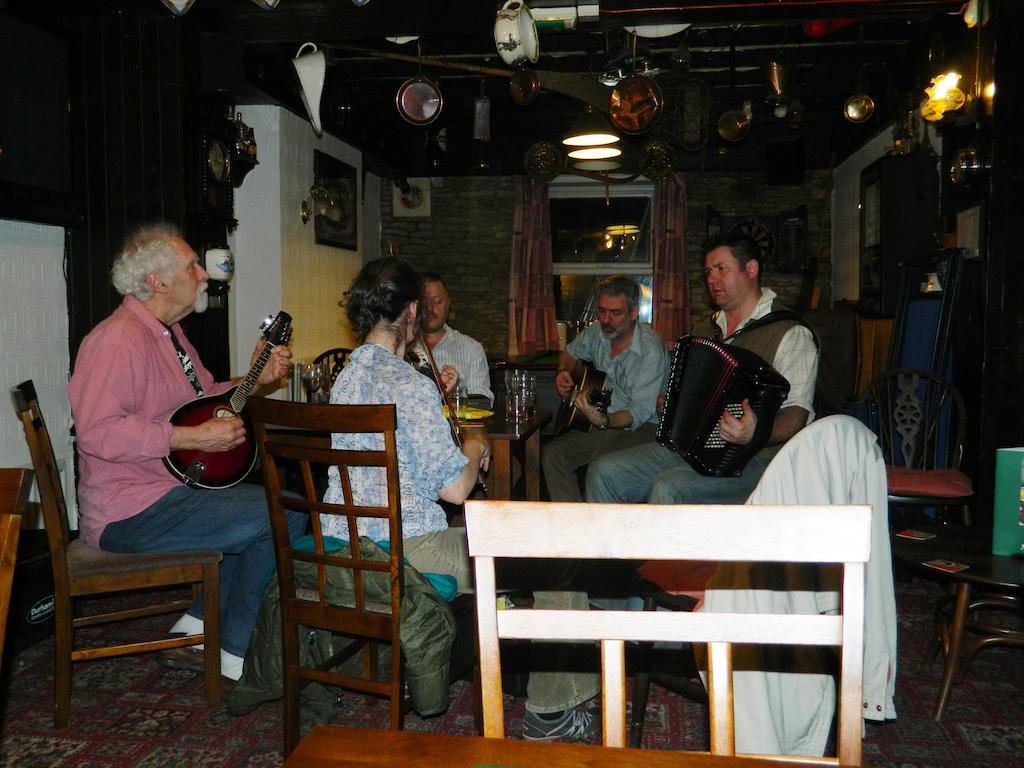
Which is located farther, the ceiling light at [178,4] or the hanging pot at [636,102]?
the hanging pot at [636,102]

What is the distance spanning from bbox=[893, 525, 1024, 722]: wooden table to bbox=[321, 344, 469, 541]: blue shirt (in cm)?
131

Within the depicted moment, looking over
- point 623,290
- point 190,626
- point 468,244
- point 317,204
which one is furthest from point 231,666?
point 468,244

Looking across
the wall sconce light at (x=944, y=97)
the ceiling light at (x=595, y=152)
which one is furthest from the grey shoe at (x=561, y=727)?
the ceiling light at (x=595, y=152)

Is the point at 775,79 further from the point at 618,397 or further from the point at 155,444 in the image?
the point at 155,444

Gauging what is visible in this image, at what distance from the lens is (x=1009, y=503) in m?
2.30

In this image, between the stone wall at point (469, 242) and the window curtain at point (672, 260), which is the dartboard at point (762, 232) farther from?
the stone wall at point (469, 242)

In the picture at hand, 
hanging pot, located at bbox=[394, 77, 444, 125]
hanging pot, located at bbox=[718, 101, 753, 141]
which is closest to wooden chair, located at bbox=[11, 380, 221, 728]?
hanging pot, located at bbox=[394, 77, 444, 125]

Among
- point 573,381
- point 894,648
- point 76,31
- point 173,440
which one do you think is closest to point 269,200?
point 76,31

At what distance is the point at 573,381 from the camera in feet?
14.5

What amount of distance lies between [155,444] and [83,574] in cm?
40

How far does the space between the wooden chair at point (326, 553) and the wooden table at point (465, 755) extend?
107 cm

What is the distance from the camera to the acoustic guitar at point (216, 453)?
266 cm

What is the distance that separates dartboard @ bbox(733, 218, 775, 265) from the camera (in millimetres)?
7934

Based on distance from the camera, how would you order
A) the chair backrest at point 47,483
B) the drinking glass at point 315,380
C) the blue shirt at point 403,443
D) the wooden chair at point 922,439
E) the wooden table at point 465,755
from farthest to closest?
the drinking glass at point 315,380
the wooden chair at point 922,439
the chair backrest at point 47,483
the blue shirt at point 403,443
the wooden table at point 465,755
